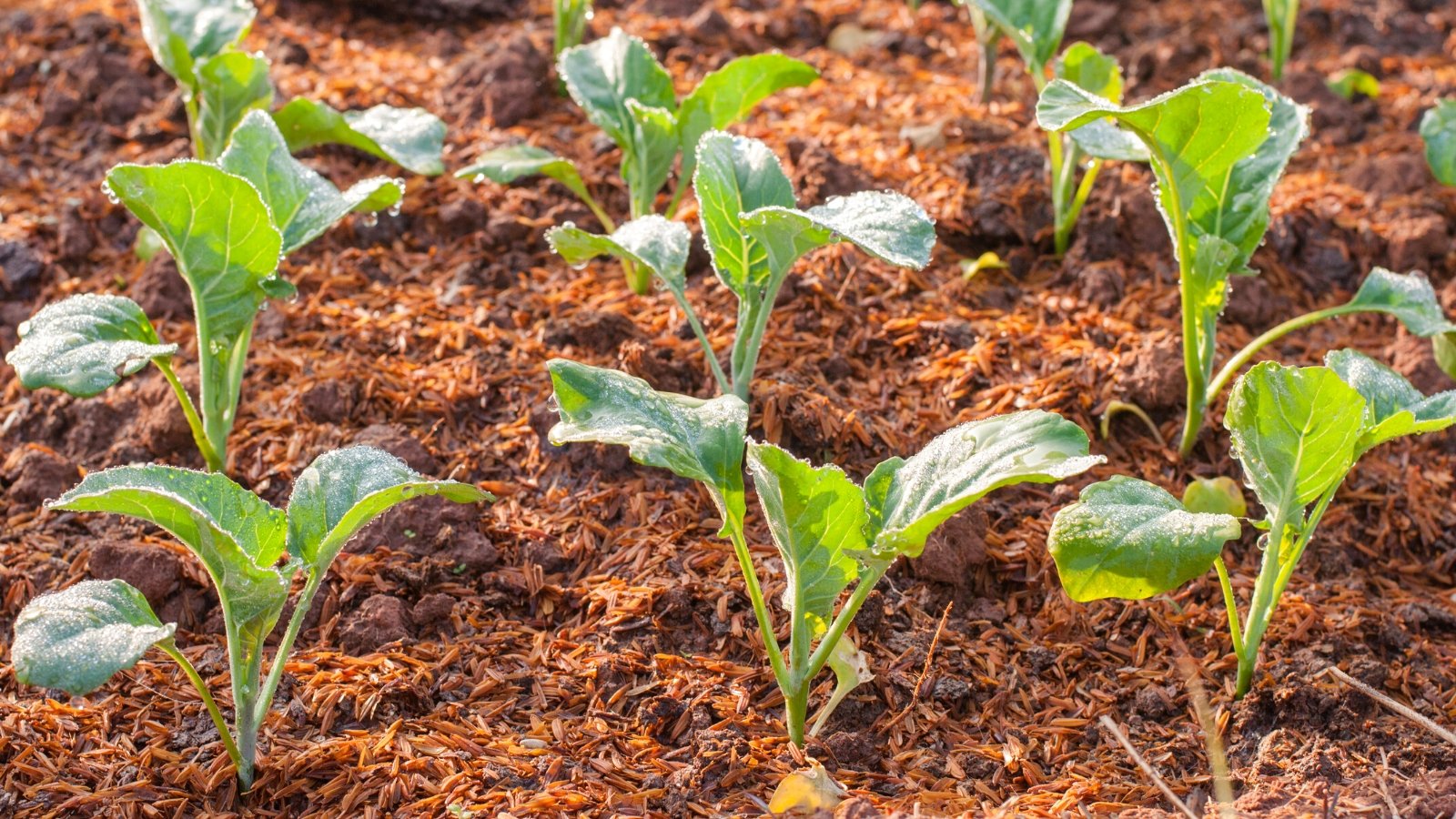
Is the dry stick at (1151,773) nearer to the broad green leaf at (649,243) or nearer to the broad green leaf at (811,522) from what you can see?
the broad green leaf at (811,522)

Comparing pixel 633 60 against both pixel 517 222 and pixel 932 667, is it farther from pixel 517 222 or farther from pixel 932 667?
pixel 932 667

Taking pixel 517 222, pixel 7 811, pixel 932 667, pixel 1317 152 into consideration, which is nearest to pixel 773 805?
pixel 932 667

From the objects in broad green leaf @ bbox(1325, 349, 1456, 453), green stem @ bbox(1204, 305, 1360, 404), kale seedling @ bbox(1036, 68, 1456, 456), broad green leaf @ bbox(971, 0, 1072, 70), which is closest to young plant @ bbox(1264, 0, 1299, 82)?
broad green leaf @ bbox(971, 0, 1072, 70)

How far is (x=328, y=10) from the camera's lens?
3859mm

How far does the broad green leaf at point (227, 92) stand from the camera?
2783mm

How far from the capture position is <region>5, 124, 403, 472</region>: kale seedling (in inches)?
78.2

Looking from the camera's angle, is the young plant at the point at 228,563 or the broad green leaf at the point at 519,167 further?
the broad green leaf at the point at 519,167

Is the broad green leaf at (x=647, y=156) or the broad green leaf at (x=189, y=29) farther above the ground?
the broad green leaf at (x=189, y=29)

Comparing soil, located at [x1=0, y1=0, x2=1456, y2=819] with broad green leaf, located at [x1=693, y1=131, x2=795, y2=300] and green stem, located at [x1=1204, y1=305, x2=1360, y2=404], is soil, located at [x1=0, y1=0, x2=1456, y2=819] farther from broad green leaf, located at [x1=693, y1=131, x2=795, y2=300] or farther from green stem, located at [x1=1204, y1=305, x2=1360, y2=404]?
broad green leaf, located at [x1=693, y1=131, x2=795, y2=300]

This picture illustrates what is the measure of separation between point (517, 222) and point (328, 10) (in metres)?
1.37

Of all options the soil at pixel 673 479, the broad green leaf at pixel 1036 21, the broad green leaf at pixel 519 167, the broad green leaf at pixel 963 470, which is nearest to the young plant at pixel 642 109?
the broad green leaf at pixel 519 167

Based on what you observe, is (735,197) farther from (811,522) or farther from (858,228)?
(811,522)

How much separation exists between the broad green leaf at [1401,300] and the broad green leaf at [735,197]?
1092 millimetres

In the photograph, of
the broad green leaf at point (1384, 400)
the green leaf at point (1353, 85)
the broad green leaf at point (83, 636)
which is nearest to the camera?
the broad green leaf at point (83, 636)
